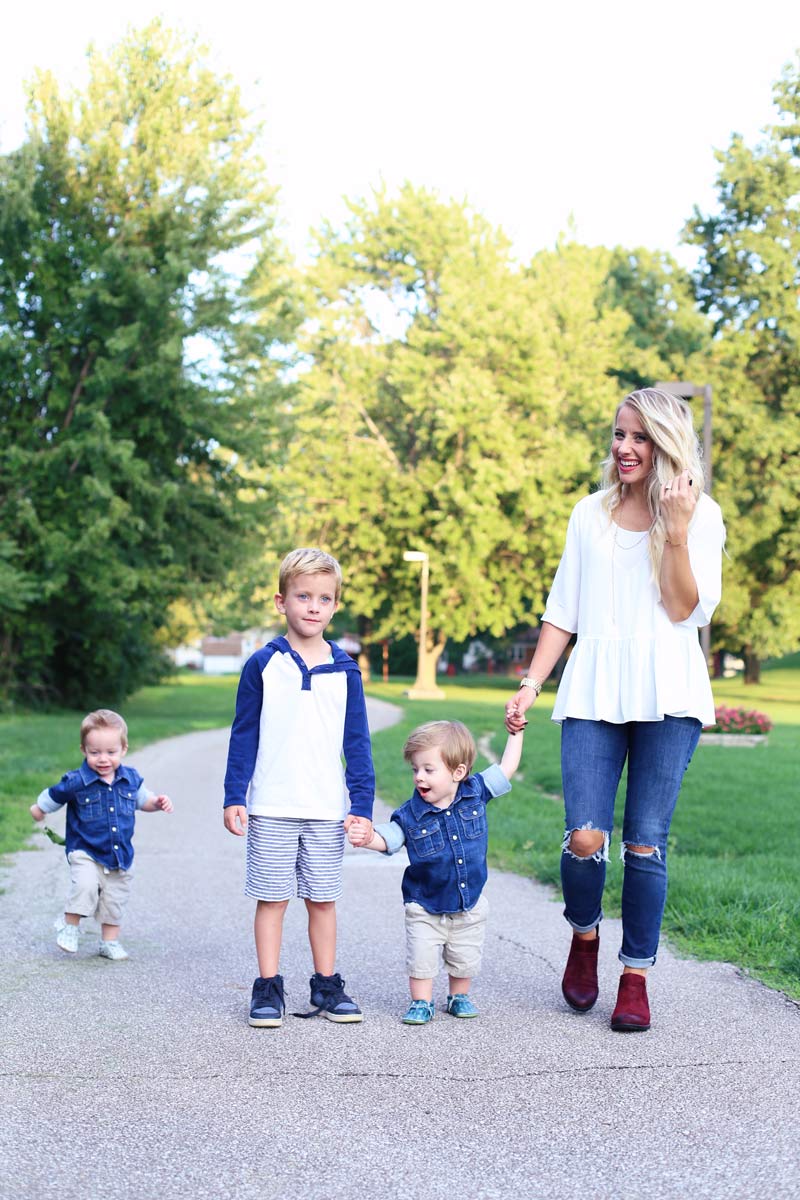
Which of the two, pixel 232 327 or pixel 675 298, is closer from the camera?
pixel 232 327

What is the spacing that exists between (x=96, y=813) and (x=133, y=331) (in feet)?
64.1

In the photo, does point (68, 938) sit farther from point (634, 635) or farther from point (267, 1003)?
point (634, 635)

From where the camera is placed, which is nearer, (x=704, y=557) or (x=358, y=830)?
(x=358, y=830)

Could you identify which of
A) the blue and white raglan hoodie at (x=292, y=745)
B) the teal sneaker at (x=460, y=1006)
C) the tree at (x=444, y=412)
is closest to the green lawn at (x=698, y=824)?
the teal sneaker at (x=460, y=1006)

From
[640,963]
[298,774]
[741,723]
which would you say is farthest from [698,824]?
[741,723]

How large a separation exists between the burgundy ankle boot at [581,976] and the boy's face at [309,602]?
4.70ft

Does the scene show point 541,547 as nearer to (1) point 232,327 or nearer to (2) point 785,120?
(2) point 785,120

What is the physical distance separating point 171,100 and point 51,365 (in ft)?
18.2

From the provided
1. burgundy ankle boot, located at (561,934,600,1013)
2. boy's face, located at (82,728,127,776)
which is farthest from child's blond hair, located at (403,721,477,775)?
boy's face, located at (82,728,127,776)

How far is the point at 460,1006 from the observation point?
4.61 m

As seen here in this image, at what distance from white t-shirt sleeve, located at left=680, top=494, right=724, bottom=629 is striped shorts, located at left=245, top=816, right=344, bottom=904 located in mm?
1449

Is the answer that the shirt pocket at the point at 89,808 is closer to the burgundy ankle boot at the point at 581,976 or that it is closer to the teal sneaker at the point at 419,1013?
the teal sneaker at the point at 419,1013

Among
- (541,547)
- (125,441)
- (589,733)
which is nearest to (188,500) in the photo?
(125,441)

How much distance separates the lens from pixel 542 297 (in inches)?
1804
